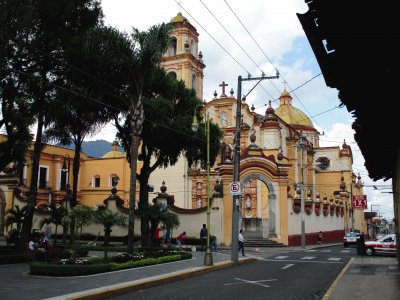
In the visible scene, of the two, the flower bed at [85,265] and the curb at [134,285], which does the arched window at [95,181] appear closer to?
the flower bed at [85,265]

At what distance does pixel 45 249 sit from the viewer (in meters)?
18.4

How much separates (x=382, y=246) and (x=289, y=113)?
140 ft

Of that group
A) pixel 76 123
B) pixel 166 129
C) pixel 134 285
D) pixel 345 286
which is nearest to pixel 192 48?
pixel 166 129

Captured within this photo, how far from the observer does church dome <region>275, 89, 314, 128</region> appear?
68562 millimetres

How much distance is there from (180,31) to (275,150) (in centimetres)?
1693

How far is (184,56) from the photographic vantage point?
5206cm

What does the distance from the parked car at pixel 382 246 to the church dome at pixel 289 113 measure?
39.8 meters

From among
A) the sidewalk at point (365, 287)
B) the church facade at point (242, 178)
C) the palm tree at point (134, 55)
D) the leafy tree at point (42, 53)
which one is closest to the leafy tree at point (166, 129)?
the church facade at point (242, 178)

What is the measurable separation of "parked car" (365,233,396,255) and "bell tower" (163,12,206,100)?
28317 mm

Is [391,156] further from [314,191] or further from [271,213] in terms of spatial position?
[314,191]

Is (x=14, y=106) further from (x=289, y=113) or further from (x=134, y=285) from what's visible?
(x=289, y=113)

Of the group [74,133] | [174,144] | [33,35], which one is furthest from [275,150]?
[33,35]

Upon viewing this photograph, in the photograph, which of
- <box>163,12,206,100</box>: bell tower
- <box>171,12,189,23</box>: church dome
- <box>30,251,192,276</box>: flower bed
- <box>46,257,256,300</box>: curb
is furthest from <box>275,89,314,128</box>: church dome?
<box>30,251,192,276</box>: flower bed

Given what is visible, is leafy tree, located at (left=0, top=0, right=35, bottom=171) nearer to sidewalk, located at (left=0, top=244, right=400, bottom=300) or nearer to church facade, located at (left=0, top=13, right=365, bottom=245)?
sidewalk, located at (left=0, top=244, right=400, bottom=300)
